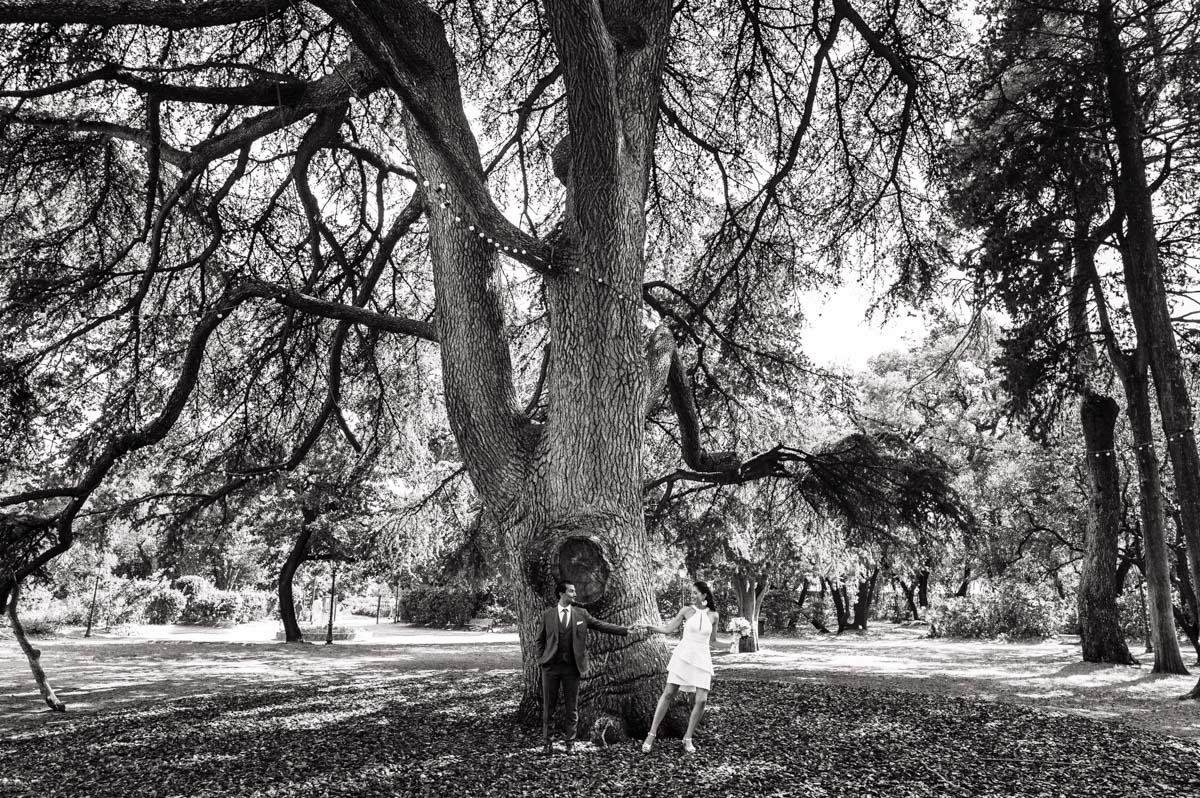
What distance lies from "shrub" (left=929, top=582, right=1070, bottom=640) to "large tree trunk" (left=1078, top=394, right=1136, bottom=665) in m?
12.9

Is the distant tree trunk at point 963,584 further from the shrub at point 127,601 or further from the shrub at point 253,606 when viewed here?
the shrub at point 127,601

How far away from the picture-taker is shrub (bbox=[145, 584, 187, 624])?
32875 mm

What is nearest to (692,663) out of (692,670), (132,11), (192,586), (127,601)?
(692,670)

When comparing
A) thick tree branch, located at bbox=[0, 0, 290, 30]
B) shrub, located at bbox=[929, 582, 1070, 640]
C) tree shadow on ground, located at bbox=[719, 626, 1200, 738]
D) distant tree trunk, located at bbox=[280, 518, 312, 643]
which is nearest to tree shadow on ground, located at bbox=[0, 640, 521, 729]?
distant tree trunk, located at bbox=[280, 518, 312, 643]

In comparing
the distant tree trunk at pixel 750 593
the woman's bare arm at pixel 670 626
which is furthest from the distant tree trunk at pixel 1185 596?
the woman's bare arm at pixel 670 626

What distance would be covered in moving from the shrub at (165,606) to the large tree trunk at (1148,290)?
120ft

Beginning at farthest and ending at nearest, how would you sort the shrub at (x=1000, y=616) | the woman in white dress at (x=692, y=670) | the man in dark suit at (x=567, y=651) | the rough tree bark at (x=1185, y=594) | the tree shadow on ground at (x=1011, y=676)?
the shrub at (x=1000, y=616) < the rough tree bark at (x=1185, y=594) < the tree shadow on ground at (x=1011, y=676) < the man in dark suit at (x=567, y=651) < the woman in white dress at (x=692, y=670)

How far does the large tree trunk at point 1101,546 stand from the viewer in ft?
47.4

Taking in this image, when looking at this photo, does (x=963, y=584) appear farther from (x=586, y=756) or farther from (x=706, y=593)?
(x=586, y=756)

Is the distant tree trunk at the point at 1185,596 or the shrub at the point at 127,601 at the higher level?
the distant tree trunk at the point at 1185,596

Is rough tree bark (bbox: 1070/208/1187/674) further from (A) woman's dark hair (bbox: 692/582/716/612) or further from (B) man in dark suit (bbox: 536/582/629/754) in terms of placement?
(B) man in dark suit (bbox: 536/582/629/754)

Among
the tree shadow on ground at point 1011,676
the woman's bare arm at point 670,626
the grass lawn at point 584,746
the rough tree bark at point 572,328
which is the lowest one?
the tree shadow on ground at point 1011,676

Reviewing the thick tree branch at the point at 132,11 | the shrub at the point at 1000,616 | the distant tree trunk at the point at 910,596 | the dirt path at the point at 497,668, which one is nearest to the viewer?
the thick tree branch at the point at 132,11

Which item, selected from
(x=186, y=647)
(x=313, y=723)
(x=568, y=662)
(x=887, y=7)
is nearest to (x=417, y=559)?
(x=313, y=723)
